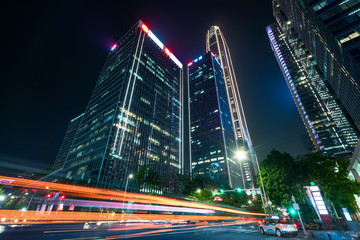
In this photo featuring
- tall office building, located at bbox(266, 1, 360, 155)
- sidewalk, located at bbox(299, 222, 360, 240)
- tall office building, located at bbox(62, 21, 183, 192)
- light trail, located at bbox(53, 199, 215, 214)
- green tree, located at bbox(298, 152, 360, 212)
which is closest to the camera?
sidewalk, located at bbox(299, 222, 360, 240)

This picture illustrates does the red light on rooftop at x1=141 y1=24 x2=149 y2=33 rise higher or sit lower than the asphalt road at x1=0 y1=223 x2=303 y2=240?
higher

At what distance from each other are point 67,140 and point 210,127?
138 metres

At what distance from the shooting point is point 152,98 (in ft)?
316

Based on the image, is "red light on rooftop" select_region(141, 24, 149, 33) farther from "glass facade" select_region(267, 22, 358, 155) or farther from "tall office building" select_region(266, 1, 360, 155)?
"glass facade" select_region(267, 22, 358, 155)

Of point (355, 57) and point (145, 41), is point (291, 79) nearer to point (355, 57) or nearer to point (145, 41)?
point (355, 57)

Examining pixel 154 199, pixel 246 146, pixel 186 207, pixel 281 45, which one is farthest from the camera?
pixel 246 146

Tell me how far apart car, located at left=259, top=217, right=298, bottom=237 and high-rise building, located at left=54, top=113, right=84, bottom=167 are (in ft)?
550

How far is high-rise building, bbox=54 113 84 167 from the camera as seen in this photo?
142625 millimetres

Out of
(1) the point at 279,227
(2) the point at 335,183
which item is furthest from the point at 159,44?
(1) the point at 279,227

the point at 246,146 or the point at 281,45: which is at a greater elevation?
the point at 281,45

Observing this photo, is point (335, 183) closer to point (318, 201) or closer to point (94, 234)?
point (318, 201)

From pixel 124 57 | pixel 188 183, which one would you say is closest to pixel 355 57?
pixel 188 183

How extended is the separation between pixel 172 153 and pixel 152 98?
1408 inches

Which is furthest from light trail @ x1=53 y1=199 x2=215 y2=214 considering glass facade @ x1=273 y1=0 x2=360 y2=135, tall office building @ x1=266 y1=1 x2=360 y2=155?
tall office building @ x1=266 y1=1 x2=360 y2=155
